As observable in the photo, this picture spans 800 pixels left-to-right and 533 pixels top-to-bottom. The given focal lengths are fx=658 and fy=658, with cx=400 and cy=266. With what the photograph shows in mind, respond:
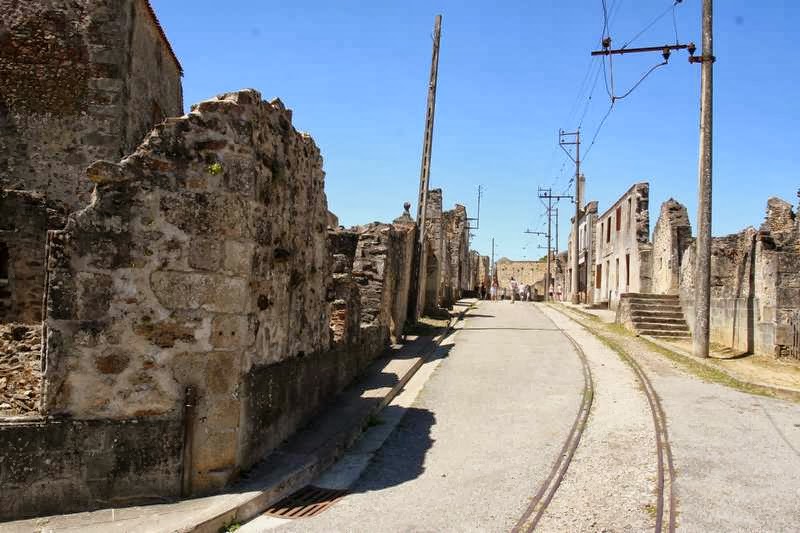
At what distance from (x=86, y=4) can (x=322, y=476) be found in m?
9.25

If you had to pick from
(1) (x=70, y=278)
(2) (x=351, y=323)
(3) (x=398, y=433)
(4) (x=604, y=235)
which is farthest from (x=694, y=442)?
(4) (x=604, y=235)

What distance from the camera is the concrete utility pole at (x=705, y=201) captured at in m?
14.6

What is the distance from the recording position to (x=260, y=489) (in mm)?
5340

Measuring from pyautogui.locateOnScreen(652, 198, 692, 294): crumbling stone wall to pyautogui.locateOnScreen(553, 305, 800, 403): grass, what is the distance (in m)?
4.78

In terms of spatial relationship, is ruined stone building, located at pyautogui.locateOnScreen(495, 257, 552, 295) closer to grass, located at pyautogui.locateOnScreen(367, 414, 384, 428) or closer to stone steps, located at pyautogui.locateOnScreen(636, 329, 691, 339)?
stone steps, located at pyautogui.locateOnScreen(636, 329, 691, 339)

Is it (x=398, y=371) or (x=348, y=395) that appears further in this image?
(x=398, y=371)

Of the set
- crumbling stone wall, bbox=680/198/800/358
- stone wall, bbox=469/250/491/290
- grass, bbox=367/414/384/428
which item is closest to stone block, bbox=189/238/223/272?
grass, bbox=367/414/384/428

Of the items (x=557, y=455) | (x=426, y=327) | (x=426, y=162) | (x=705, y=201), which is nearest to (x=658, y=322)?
(x=705, y=201)

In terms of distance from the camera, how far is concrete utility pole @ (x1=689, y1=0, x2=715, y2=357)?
14.6 metres

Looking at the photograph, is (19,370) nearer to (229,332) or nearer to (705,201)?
(229,332)

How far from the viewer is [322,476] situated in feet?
20.9

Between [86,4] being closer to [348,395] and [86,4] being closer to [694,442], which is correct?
[348,395]

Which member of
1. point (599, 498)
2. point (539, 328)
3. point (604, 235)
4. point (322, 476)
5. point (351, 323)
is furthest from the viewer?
point (604, 235)

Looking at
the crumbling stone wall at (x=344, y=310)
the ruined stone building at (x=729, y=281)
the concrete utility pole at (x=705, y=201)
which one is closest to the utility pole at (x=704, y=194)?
the concrete utility pole at (x=705, y=201)
